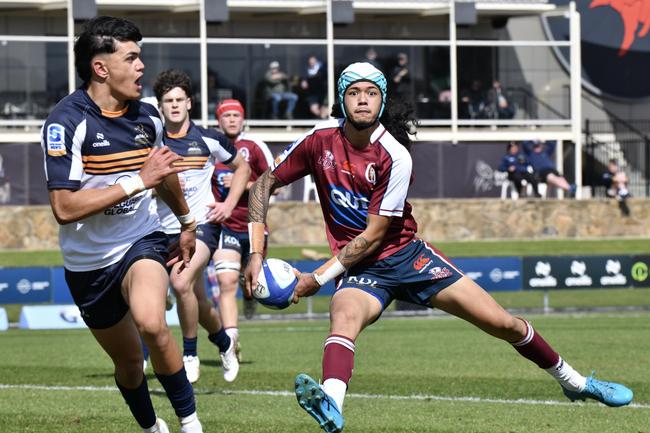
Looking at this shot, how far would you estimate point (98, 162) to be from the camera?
24.7ft

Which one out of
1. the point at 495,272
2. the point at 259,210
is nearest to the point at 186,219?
the point at 259,210

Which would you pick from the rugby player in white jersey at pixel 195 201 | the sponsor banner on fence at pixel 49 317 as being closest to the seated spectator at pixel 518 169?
the sponsor banner on fence at pixel 49 317

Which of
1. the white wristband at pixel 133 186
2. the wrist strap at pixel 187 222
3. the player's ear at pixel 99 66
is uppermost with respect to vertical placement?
the player's ear at pixel 99 66

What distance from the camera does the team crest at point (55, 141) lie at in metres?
7.30

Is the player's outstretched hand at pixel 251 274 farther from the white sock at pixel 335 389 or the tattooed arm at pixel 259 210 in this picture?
the white sock at pixel 335 389

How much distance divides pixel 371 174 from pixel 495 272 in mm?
14538

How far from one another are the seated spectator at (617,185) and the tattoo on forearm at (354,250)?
2570 cm

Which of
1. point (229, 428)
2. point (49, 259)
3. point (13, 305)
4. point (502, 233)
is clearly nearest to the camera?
point (229, 428)

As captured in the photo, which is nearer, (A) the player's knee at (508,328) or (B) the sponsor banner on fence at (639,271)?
(A) the player's knee at (508,328)

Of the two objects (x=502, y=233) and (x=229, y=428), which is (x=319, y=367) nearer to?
(x=229, y=428)

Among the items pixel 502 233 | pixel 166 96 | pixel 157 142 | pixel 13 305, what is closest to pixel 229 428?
pixel 157 142

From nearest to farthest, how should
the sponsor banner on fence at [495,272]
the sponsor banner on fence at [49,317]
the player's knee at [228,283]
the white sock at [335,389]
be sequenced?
the white sock at [335,389]
the player's knee at [228,283]
the sponsor banner on fence at [49,317]
the sponsor banner on fence at [495,272]

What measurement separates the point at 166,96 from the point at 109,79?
4079 mm

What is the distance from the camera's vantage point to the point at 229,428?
29.1ft
